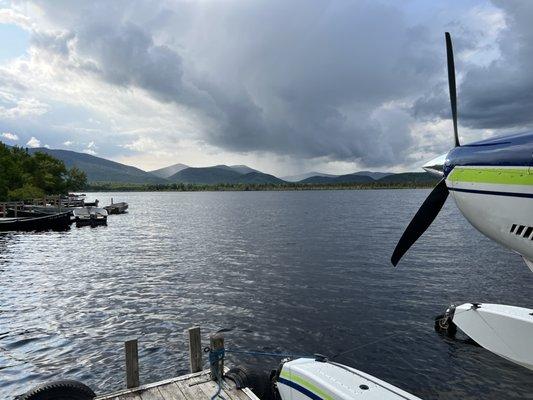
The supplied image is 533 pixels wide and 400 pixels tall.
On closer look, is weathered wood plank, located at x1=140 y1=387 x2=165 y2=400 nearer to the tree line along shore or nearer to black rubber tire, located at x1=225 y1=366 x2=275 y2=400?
black rubber tire, located at x1=225 y1=366 x2=275 y2=400

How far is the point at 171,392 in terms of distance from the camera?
10.1m

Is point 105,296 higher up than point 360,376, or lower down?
lower down

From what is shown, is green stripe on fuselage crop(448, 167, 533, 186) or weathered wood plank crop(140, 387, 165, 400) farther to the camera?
weathered wood plank crop(140, 387, 165, 400)

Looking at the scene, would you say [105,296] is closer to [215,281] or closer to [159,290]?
[159,290]

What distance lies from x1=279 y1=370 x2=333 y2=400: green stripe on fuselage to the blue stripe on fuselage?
690 cm

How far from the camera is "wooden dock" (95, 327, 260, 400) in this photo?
9.95m

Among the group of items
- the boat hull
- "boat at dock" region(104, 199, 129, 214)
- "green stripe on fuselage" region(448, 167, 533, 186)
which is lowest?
the boat hull

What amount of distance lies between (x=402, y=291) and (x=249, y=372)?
18635mm

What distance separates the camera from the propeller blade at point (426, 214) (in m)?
11.4

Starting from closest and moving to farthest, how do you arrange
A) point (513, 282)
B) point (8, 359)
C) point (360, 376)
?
point (360, 376)
point (8, 359)
point (513, 282)

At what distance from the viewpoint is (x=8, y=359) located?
16.7 meters

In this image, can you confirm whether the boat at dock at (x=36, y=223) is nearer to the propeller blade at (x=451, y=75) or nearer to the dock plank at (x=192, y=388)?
the dock plank at (x=192, y=388)

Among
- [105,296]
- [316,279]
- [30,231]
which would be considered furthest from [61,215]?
[316,279]

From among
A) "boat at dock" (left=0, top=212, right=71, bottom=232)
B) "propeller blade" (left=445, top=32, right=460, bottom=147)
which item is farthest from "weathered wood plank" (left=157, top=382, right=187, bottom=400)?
"boat at dock" (left=0, top=212, right=71, bottom=232)
